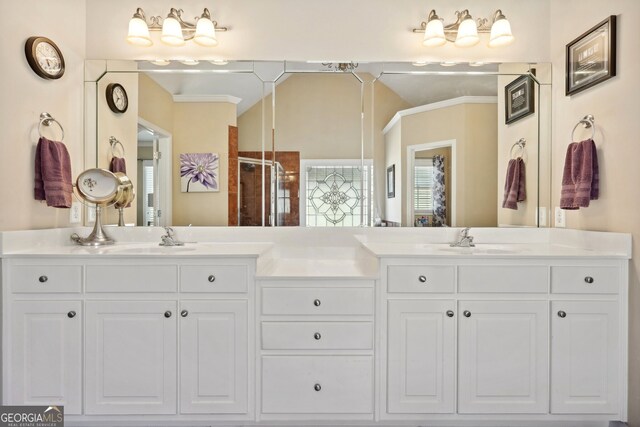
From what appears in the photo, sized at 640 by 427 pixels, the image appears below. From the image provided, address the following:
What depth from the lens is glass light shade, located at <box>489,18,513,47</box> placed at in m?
2.14

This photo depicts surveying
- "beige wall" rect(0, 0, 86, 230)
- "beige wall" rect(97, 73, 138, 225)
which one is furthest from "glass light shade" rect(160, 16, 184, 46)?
"beige wall" rect(0, 0, 86, 230)

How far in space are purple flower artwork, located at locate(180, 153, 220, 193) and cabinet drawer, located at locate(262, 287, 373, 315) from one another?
88 cm

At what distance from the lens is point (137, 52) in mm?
2217

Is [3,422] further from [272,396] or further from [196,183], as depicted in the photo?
[196,183]

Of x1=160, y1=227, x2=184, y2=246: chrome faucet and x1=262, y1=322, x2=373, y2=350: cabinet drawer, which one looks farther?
x1=160, y1=227, x2=184, y2=246: chrome faucet

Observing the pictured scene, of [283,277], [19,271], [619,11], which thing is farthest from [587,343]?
[19,271]

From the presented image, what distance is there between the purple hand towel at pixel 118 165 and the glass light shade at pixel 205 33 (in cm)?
86

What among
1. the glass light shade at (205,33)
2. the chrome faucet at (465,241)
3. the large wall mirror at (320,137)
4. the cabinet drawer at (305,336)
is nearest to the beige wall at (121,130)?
the large wall mirror at (320,137)

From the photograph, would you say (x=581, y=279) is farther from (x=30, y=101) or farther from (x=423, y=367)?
(x=30, y=101)

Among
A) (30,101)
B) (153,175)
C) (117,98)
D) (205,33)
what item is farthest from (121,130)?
(205,33)

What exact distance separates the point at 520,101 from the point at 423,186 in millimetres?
792

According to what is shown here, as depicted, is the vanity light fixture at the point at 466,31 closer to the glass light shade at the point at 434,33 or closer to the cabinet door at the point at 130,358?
the glass light shade at the point at 434,33

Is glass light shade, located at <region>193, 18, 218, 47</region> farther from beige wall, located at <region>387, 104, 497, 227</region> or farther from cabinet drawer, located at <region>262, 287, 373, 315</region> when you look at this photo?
cabinet drawer, located at <region>262, 287, 373, 315</region>

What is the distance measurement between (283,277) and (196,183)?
936 millimetres
